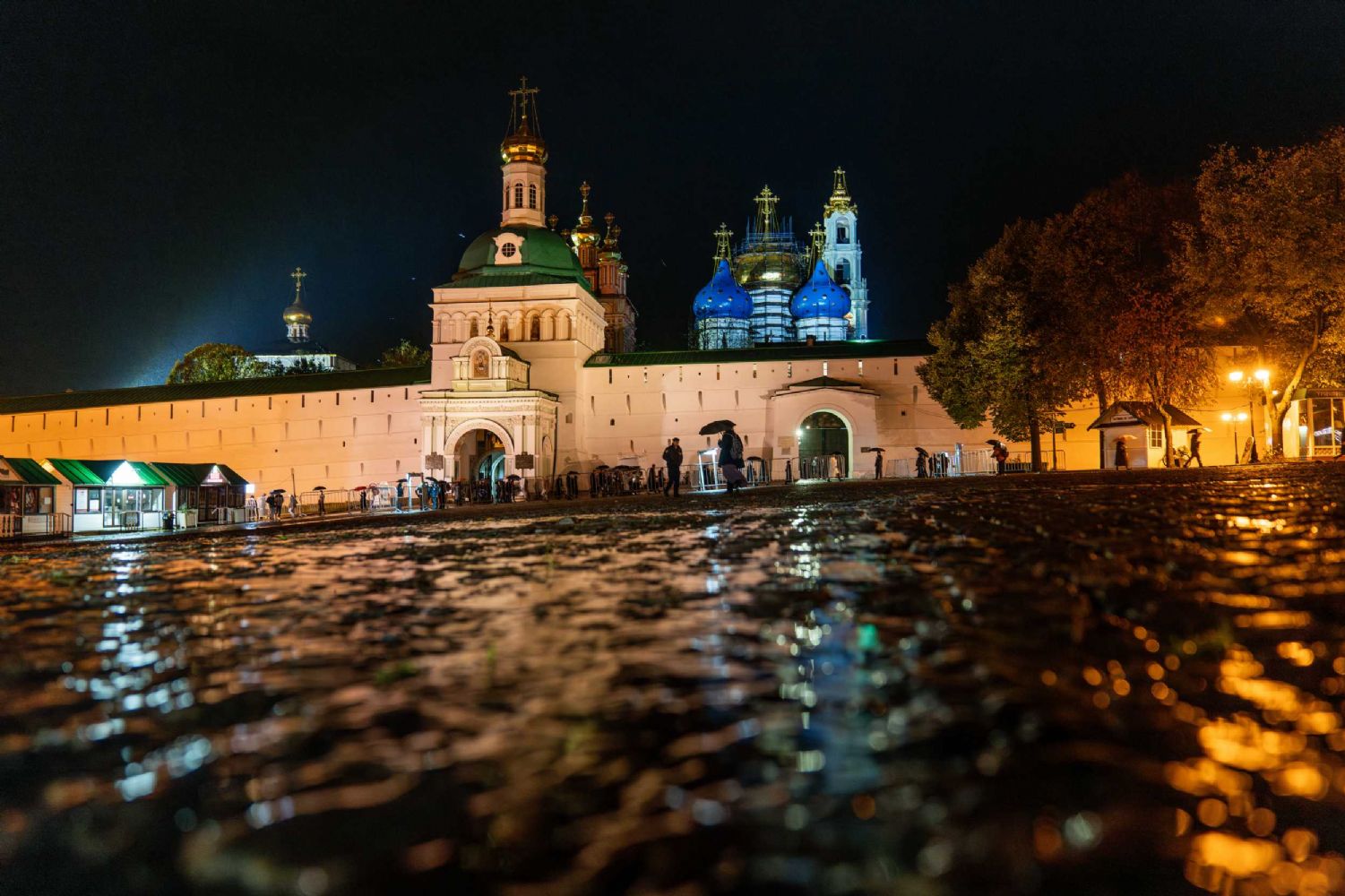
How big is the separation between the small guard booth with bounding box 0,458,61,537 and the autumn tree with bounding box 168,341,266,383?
50615 mm

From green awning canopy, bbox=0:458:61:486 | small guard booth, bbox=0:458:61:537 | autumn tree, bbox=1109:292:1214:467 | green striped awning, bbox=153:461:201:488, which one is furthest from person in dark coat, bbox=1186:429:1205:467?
green awning canopy, bbox=0:458:61:486

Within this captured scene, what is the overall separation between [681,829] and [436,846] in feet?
0.91

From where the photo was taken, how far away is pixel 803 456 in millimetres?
47906

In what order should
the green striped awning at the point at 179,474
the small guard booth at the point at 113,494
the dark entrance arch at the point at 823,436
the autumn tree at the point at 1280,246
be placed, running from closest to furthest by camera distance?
the autumn tree at the point at 1280,246
the small guard booth at the point at 113,494
the green striped awning at the point at 179,474
the dark entrance arch at the point at 823,436

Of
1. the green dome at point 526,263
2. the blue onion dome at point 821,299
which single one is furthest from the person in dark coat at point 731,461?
the blue onion dome at point 821,299

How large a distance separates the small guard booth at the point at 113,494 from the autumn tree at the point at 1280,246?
39.1 m

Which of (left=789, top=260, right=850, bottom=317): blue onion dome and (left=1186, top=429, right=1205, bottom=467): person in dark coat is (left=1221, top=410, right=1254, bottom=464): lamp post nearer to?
(left=1186, top=429, right=1205, bottom=467): person in dark coat

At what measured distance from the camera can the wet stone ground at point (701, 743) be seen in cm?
98

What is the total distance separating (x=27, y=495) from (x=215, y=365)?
2092 inches

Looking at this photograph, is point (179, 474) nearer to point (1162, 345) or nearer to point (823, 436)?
point (823, 436)

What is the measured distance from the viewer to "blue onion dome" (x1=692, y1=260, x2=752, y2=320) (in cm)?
7069

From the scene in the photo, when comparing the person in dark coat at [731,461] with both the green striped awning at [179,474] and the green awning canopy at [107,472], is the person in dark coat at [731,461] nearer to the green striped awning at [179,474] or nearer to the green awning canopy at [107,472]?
the green awning canopy at [107,472]

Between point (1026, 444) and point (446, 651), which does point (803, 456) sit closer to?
point (1026, 444)

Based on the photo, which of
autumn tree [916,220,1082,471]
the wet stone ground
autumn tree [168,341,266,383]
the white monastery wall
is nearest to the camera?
the wet stone ground
